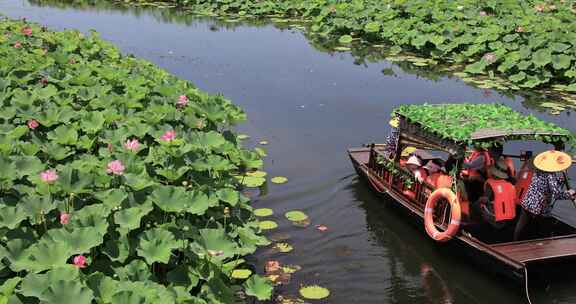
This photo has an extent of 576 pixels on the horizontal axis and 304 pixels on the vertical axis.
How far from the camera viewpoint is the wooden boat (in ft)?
20.9

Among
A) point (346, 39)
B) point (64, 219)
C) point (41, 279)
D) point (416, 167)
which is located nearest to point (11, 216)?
point (64, 219)

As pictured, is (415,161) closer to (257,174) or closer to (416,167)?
(416,167)

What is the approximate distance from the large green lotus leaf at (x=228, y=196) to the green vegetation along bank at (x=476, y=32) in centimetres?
1074

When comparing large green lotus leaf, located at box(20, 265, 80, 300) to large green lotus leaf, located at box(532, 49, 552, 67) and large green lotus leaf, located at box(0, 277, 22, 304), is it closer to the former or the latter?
large green lotus leaf, located at box(0, 277, 22, 304)

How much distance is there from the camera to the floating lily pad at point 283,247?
7.30 m

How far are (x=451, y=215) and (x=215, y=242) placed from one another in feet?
10.7

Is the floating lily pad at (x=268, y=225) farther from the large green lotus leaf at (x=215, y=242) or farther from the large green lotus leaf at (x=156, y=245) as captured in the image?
the large green lotus leaf at (x=156, y=245)

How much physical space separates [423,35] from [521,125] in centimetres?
1128

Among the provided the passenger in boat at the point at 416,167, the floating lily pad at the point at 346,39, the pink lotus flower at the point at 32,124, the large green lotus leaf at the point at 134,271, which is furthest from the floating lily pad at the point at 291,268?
the floating lily pad at the point at 346,39

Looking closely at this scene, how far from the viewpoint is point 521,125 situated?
6879 mm

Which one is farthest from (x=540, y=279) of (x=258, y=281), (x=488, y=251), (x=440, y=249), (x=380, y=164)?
(x=258, y=281)

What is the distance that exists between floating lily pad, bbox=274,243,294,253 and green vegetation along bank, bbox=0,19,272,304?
0.71 meters

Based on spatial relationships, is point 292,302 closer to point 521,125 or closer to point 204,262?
point 204,262

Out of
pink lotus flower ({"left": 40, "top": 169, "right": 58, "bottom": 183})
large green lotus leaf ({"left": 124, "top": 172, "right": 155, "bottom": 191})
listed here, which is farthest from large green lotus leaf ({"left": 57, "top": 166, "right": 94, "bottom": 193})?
large green lotus leaf ({"left": 124, "top": 172, "right": 155, "bottom": 191})
